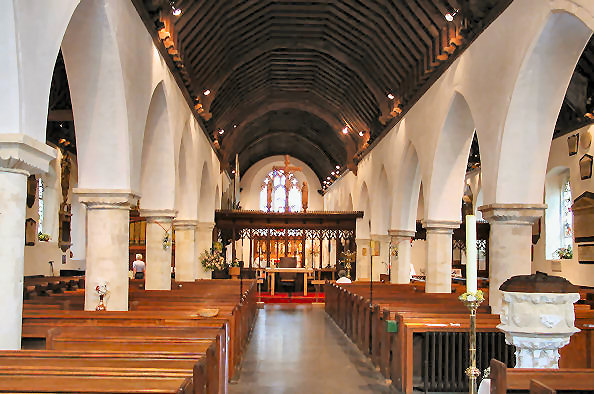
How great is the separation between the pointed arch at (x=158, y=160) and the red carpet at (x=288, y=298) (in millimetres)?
7905

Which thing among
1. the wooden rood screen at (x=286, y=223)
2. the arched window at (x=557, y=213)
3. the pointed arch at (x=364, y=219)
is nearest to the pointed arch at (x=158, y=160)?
the wooden rood screen at (x=286, y=223)

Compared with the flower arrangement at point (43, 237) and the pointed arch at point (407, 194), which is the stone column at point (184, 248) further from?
the pointed arch at point (407, 194)

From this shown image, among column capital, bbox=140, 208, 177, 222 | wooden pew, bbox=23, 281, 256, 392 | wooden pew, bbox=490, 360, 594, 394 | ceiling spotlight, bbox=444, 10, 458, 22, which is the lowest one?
wooden pew, bbox=23, 281, 256, 392

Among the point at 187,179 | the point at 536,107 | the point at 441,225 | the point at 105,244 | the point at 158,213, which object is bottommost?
the point at 105,244

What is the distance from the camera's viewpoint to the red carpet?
1904 centimetres

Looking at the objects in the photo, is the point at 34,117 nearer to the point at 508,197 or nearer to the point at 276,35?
the point at 508,197

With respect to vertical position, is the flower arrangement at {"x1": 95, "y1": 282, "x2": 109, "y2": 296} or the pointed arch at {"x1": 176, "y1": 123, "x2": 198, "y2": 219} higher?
the pointed arch at {"x1": 176, "y1": 123, "x2": 198, "y2": 219}

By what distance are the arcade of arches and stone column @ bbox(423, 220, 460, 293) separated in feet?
0.13

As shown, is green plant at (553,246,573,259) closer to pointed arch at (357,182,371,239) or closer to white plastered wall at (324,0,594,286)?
white plastered wall at (324,0,594,286)

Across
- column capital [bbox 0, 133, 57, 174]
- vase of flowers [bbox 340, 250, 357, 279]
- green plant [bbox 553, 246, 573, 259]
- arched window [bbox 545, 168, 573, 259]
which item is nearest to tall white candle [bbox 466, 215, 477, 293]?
column capital [bbox 0, 133, 57, 174]

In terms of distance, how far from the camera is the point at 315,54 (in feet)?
55.0

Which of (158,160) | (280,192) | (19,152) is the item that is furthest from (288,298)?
(280,192)

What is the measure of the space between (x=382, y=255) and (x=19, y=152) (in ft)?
49.3

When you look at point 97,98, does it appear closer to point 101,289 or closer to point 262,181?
point 101,289
